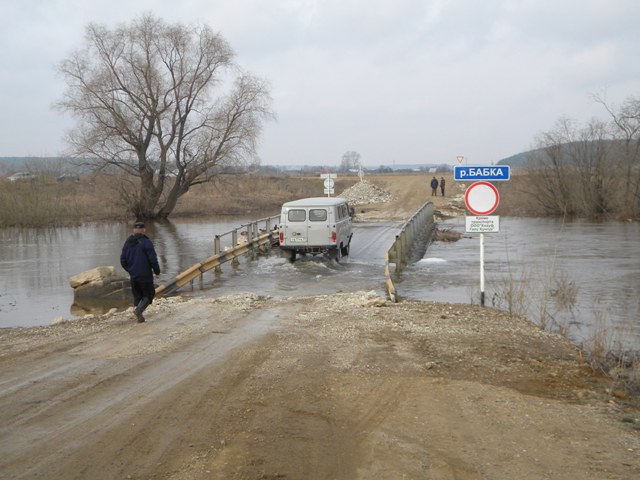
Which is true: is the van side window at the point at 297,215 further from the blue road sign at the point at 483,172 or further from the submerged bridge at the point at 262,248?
the blue road sign at the point at 483,172

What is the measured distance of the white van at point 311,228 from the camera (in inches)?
867

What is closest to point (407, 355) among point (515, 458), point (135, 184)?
point (515, 458)

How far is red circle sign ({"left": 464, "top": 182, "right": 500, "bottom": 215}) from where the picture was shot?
12.6m

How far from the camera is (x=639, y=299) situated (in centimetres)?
1584

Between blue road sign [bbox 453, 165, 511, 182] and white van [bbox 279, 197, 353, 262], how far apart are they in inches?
383

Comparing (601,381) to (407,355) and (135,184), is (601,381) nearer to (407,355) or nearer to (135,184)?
(407,355)

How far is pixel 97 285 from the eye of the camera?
17.3 metres

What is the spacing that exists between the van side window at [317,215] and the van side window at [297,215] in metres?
0.21

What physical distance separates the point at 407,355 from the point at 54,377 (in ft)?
14.0

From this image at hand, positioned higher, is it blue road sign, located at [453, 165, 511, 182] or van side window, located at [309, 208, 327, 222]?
blue road sign, located at [453, 165, 511, 182]

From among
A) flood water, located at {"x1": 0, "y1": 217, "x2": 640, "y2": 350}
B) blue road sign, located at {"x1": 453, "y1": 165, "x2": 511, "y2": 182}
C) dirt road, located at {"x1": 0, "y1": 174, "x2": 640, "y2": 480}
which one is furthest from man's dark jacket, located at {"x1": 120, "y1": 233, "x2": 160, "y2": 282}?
blue road sign, located at {"x1": 453, "y1": 165, "x2": 511, "y2": 182}

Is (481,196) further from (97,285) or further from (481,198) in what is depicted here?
(97,285)

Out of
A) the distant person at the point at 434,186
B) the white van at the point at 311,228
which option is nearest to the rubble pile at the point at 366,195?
the distant person at the point at 434,186

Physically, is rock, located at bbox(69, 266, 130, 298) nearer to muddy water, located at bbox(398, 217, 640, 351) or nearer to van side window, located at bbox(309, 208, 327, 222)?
van side window, located at bbox(309, 208, 327, 222)
